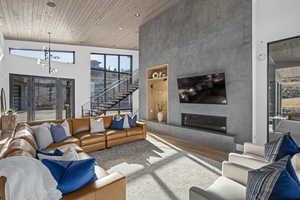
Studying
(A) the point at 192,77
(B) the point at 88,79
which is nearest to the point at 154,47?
(A) the point at 192,77

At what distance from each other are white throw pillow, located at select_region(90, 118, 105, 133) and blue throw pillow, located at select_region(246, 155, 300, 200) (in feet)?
12.9

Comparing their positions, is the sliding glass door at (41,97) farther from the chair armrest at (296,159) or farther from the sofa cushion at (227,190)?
the chair armrest at (296,159)

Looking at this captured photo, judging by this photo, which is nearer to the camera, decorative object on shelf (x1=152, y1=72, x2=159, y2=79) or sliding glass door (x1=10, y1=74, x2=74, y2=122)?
decorative object on shelf (x1=152, y1=72, x2=159, y2=79)

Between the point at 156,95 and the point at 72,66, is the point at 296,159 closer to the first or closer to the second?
the point at 156,95

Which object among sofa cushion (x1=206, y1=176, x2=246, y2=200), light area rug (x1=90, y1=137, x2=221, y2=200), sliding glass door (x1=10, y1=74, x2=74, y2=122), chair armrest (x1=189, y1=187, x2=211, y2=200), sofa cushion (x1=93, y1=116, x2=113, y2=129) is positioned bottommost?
light area rug (x1=90, y1=137, x2=221, y2=200)

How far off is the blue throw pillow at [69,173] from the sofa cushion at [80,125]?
3.18m

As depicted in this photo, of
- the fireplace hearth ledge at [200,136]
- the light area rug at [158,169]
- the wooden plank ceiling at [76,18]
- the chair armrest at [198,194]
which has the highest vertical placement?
the wooden plank ceiling at [76,18]

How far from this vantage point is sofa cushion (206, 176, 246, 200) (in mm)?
1509

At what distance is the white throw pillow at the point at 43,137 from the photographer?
3254 millimetres

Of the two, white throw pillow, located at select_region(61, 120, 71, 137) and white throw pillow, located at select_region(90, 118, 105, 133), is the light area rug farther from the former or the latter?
white throw pillow, located at select_region(61, 120, 71, 137)

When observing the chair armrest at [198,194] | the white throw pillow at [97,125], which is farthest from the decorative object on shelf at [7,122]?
the chair armrest at [198,194]

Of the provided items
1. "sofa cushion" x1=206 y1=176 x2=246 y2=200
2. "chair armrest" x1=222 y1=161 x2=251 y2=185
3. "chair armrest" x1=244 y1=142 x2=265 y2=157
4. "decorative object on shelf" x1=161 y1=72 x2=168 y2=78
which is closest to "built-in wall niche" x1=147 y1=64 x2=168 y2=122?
"decorative object on shelf" x1=161 y1=72 x2=168 y2=78

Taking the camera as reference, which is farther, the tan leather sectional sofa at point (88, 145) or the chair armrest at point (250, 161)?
the chair armrest at point (250, 161)

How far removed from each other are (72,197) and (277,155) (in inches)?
87.3
